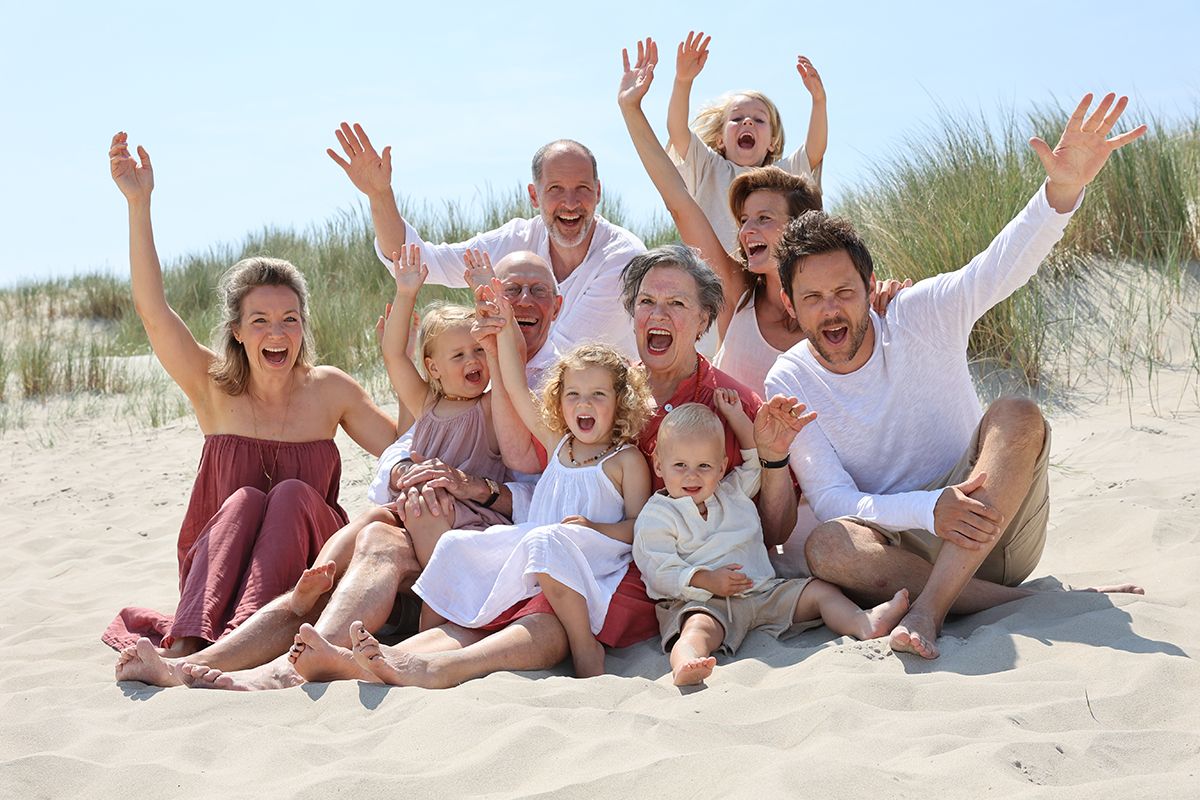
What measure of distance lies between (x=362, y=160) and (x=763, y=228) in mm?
1831

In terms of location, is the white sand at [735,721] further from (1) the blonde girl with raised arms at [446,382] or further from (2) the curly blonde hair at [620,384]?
(1) the blonde girl with raised arms at [446,382]

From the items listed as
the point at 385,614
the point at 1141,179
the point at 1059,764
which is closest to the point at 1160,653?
Answer: the point at 1059,764

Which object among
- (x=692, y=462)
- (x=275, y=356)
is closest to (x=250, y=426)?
(x=275, y=356)

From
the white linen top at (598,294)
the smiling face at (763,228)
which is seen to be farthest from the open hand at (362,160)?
the smiling face at (763,228)

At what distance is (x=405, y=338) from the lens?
4746 mm

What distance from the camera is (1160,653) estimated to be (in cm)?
330

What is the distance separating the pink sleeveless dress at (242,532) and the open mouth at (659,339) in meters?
1.41

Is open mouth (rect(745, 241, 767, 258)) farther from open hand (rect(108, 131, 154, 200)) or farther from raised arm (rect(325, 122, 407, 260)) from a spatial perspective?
open hand (rect(108, 131, 154, 200))

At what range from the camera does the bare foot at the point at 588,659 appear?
3.79 metres

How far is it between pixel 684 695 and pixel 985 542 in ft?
3.50

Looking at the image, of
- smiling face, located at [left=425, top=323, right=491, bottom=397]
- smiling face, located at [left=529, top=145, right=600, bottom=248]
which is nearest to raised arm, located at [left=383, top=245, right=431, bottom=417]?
smiling face, located at [left=425, top=323, right=491, bottom=397]

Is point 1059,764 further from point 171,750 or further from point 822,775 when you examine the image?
point 171,750

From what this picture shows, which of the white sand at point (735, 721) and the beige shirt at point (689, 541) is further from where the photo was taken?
the beige shirt at point (689, 541)

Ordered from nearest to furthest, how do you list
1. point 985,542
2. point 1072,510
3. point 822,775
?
point 822,775 → point 985,542 → point 1072,510
